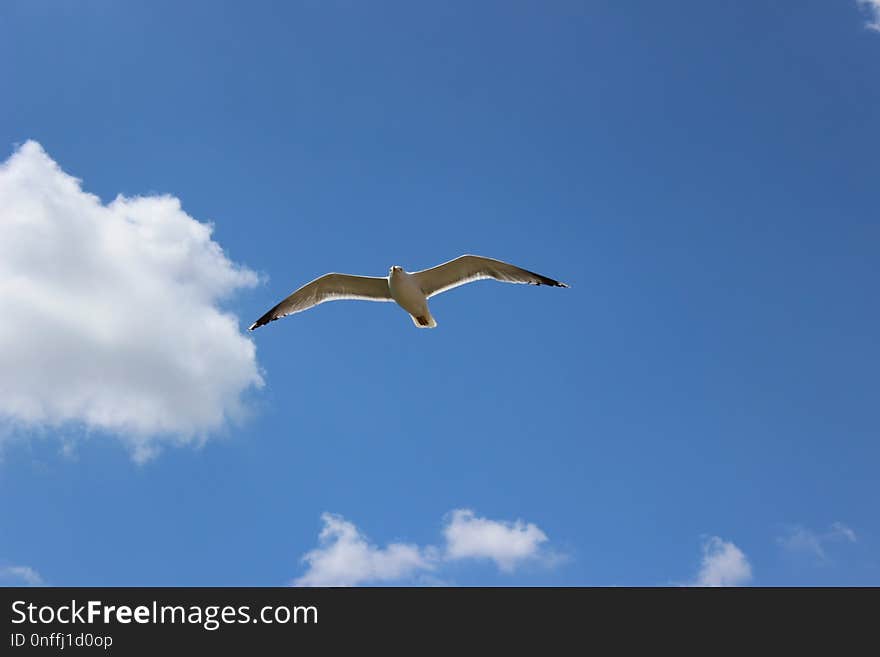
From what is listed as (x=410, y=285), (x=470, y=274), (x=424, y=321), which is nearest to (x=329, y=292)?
(x=410, y=285)

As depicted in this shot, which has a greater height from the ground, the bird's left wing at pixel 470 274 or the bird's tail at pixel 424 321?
the bird's left wing at pixel 470 274

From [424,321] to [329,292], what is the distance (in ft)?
10.3

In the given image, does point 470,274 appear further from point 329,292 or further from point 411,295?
point 329,292

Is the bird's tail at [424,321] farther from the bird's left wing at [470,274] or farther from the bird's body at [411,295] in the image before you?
the bird's left wing at [470,274]

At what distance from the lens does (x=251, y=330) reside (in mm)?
23938

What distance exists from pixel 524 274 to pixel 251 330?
825cm

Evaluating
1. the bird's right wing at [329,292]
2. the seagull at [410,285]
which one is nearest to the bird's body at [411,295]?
the seagull at [410,285]

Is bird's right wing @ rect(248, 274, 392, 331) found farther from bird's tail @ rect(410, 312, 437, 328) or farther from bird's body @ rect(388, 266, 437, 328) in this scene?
bird's tail @ rect(410, 312, 437, 328)

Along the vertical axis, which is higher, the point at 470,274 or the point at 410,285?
the point at 470,274

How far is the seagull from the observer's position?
2230 centimetres

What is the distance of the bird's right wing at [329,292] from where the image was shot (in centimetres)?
2306

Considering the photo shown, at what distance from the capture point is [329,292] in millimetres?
23594
